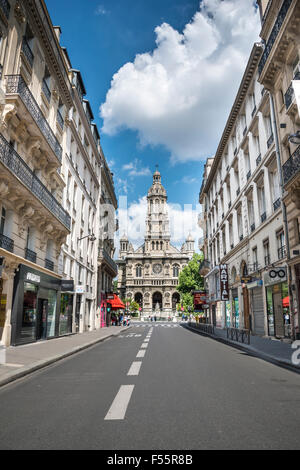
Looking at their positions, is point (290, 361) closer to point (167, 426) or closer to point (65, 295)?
point (167, 426)

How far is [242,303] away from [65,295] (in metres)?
12.9

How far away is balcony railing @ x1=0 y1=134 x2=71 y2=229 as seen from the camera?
1258cm

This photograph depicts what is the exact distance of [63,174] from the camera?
2159 cm

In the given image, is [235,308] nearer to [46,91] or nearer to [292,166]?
[292,166]

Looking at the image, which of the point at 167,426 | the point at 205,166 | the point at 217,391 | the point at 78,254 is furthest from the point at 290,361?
the point at 205,166

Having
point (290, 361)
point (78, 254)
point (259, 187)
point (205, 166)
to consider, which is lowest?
point (290, 361)

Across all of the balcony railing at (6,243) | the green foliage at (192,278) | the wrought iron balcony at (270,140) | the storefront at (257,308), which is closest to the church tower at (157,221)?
the green foliage at (192,278)

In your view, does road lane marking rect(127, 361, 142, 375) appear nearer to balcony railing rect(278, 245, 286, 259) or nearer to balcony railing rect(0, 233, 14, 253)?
balcony railing rect(0, 233, 14, 253)

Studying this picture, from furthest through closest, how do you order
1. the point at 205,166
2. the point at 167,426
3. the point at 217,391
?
the point at 205,166
the point at 217,391
the point at 167,426

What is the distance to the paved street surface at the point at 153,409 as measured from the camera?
11.7 feet

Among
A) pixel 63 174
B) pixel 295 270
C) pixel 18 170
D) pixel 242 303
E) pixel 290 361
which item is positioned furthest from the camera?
pixel 242 303

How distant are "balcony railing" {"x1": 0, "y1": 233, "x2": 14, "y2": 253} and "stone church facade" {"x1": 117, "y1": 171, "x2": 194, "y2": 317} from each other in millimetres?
87202

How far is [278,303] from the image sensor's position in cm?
1820

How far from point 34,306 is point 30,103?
938cm
